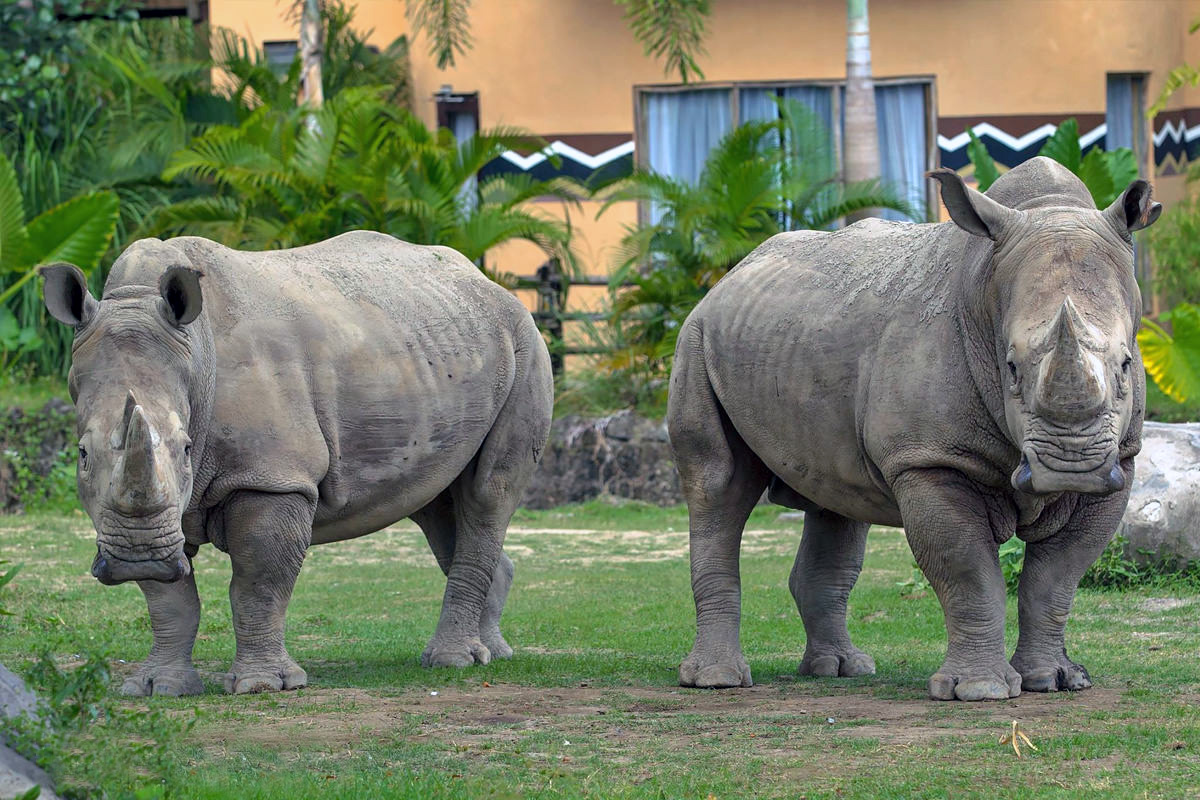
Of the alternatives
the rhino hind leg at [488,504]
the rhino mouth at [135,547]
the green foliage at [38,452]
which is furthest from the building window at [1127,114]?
the rhino mouth at [135,547]

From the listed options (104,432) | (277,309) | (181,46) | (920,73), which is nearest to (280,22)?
(181,46)

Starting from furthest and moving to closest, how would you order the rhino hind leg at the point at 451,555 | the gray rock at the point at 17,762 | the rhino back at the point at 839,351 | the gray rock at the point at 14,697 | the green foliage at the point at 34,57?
the green foliage at the point at 34,57 < the rhino hind leg at the point at 451,555 < the rhino back at the point at 839,351 < the gray rock at the point at 14,697 < the gray rock at the point at 17,762

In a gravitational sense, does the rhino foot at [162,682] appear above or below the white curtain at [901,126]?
below

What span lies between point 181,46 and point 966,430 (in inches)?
581

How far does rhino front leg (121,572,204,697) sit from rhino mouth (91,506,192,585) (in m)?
0.87

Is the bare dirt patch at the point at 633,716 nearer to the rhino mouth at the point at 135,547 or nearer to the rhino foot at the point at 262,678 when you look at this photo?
the rhino foot at the point at 262,678

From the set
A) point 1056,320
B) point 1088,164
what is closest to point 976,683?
point 1056,320

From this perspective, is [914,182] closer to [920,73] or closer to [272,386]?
[920,73]

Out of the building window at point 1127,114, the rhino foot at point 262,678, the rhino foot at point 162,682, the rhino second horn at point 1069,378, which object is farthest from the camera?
the building window at point 1127,114

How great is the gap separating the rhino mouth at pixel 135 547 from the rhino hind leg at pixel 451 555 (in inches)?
107

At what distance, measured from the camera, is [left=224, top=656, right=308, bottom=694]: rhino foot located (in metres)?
7.97

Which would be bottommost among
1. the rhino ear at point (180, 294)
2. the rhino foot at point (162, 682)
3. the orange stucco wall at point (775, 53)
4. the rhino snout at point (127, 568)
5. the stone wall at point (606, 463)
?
the stone wall at point (606, 463)

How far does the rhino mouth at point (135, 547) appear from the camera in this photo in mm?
7027

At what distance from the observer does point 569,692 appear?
808 centimetres
